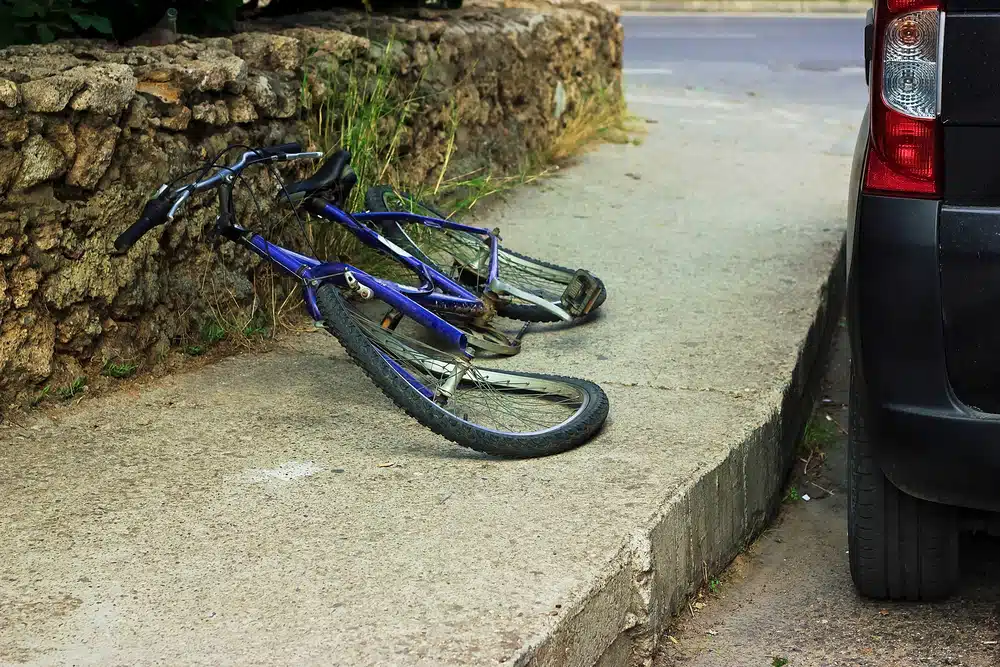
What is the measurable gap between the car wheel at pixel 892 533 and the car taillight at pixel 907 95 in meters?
0.56

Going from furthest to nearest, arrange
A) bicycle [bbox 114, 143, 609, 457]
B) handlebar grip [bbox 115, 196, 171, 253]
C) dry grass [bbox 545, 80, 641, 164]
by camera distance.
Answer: dry grass [bbox 545, 80, 641, 164] → bicycle [bbox 114, 143, 609, 457] → handlebar grip [bbox 115, 196, 171, 253]

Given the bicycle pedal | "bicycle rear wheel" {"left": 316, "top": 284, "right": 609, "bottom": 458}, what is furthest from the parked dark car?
the bicycle pedal

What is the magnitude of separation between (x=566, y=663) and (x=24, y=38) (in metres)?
3.00

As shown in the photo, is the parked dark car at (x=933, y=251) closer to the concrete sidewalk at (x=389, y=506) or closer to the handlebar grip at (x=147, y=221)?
the concrete sidewalk at (x=389, y=506)

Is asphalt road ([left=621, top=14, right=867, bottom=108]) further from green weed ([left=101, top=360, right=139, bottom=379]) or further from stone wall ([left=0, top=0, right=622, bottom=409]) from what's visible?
green weed ([left=101, top=360, right=139, bottom=379])

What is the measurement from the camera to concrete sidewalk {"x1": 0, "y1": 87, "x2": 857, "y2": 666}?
264 centimetres

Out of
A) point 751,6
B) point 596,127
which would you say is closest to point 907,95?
point 596,127

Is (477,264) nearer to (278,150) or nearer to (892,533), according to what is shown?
(278,150)

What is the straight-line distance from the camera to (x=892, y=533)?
3023 mm

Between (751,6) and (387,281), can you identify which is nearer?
(387,281)

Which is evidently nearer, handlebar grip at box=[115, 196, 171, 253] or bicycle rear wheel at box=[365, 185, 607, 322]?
handlebar grip at box=[115, 196, 171, 253]

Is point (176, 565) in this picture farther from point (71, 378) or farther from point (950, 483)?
point (950, 483)

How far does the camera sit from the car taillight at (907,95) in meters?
2.58

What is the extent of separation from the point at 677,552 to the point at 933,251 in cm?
103
